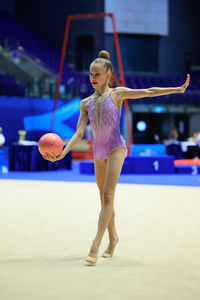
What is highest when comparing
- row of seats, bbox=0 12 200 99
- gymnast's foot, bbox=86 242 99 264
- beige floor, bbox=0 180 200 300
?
row of seats, bbox=0 12 200 99

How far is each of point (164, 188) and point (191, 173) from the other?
13.2 ft

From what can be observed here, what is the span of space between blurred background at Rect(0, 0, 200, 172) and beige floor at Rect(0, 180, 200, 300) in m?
14.1

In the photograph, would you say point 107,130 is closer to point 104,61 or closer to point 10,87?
point 104,61

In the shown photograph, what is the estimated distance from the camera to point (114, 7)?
24.5 metres

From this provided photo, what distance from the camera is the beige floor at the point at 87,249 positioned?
11.0 ft

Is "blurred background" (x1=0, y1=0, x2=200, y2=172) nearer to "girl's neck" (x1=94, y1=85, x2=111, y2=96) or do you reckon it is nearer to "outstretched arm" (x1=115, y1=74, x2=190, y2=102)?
"girl's neck" (x1=94, y1=85, x2=111, y2=96)

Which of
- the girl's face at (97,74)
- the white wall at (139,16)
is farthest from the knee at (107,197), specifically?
the white wall at (139,16)

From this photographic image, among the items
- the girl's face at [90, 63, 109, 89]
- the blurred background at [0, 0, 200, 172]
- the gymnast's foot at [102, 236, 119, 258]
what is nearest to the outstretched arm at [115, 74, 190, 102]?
the girl's face at [90, 63, 109, 89]

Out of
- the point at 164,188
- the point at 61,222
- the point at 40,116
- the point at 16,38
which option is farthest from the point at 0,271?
the point at 16,38

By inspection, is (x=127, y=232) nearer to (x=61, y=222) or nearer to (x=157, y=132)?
(x=61, y=222)

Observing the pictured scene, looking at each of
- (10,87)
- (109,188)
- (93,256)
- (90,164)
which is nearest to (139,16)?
(10,87)

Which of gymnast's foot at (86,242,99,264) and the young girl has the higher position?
the young girl

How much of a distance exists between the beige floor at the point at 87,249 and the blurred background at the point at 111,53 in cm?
1406

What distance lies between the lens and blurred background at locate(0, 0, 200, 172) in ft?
74.3
